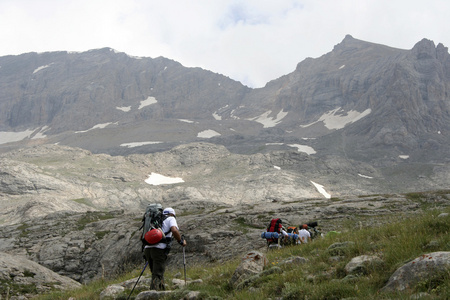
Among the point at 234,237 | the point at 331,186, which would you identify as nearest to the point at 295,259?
the point at 234,237

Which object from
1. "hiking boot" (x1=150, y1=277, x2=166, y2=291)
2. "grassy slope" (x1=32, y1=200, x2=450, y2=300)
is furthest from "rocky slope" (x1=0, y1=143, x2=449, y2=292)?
"grassy slope" (x1=32, y1=200, x2=450, y2=300)

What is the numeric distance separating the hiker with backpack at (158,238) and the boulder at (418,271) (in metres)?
5.58

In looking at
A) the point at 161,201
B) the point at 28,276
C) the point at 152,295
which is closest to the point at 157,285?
the point at 152,295

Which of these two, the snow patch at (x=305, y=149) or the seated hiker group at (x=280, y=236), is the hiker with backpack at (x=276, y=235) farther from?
the snow patch at (x=305, y=149)

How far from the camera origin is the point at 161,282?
10.6m

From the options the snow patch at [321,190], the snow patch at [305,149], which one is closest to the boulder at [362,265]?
the snow patch at [321,190]

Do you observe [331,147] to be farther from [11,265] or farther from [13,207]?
[11,265]

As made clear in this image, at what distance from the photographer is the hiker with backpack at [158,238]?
10281 mm

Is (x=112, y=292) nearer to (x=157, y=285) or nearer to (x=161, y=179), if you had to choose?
(x=157, y=285)

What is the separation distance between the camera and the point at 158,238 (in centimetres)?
1020

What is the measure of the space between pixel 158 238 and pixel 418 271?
641cm

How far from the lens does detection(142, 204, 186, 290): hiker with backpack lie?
10281mm

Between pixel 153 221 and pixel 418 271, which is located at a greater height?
pixel 153 221

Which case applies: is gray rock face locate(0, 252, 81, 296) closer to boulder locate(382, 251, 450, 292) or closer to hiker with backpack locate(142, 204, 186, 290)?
hiker with backpack locate(142, 204, 186, 290)
